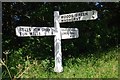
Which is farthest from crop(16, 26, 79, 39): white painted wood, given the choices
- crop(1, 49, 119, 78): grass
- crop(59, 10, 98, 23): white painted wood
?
crop(1, 49, 119, 78): grass

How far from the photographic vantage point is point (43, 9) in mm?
6977

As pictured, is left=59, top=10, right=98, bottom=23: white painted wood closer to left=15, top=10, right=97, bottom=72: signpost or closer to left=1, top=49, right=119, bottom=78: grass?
left=15, top=10, right=97, bottom=72: signpost

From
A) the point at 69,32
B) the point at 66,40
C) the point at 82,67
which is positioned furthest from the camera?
the point at 66,40

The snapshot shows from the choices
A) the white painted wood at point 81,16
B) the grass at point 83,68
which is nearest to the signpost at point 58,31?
the white painted wood at point 81,16

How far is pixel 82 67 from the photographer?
18.5 ft

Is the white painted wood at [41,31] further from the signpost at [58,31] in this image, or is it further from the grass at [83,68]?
the grass at [83,68]

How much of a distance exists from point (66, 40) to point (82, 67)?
1206mm

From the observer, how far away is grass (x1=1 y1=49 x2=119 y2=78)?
5.26 meters

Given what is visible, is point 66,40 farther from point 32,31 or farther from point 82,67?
point 32,31

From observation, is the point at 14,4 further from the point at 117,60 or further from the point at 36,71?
the point at 117,60

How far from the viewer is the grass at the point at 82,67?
5262 mm

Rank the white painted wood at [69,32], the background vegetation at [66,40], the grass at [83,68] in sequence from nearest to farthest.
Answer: the grass at [83,68] < the white painted wood at [69,32] < the background vegetation at [66,40]

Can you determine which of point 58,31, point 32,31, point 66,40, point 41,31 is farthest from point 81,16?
point 66,40

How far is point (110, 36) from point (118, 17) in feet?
2.15
